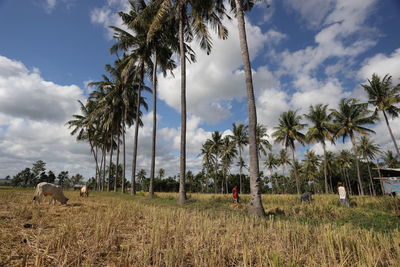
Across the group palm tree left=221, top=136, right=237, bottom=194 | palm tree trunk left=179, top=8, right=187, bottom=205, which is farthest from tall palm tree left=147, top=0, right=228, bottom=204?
palm tree left=221, top=136, right=237, bottom=194

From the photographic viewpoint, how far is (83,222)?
423 centimetres

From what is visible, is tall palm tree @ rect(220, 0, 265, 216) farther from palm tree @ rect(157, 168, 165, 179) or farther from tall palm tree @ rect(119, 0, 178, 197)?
palm tree @ rect(157, 168, 165, 179)

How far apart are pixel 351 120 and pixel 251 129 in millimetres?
25906

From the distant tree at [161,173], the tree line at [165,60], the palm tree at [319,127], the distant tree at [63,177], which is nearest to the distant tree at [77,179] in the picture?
the distant tree at [63,177]

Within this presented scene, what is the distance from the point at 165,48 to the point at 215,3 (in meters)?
6.87

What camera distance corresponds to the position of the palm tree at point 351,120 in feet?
82.1

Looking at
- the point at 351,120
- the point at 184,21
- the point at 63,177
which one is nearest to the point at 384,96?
the point at 351,120

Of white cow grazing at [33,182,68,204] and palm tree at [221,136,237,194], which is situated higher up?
palm tree at [221,136,237,194]

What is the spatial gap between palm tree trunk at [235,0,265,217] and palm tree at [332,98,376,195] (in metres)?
23.9

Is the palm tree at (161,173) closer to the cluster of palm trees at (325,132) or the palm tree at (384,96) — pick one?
the cluster of palm trees at (325,132)

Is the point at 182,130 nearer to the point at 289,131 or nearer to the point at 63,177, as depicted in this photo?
the point at 289,131

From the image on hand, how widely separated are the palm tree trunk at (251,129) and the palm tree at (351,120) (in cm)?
2392

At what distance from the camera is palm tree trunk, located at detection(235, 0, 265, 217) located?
690 cm

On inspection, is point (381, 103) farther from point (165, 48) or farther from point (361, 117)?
point (165, 48)
